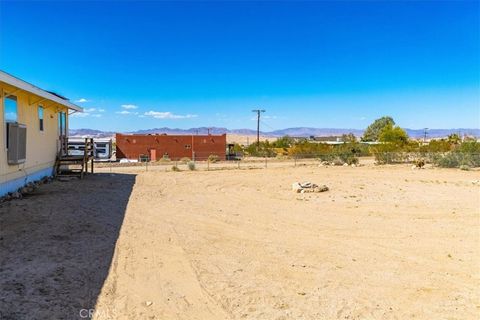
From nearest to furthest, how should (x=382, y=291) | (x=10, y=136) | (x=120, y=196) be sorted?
(x=382, y=291) < (x=10, y=136) < (x=120, y=196)

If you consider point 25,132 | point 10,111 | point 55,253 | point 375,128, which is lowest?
point 55,253

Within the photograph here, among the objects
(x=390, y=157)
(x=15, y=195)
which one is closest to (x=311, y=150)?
(x=390, y=157)

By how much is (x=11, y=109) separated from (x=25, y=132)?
1377mm

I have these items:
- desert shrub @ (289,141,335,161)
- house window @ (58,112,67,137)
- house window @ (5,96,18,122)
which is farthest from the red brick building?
house window @ (5,96,18,122)

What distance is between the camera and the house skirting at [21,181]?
11726 mm

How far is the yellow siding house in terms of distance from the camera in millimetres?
11727

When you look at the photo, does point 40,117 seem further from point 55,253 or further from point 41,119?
point 55,253

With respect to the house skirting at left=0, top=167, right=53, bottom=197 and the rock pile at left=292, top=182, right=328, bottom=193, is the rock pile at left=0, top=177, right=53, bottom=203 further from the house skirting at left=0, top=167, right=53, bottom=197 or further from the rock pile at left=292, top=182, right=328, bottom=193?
the rock pile at left=292, top=182, right=328, bottom=193

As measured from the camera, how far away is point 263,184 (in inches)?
764

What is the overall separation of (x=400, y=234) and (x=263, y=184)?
34.8 feet

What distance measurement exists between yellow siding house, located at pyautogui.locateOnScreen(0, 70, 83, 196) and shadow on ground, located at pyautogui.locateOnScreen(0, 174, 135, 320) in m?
1.29

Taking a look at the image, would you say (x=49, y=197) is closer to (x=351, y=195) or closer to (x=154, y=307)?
(x=154, y=307)

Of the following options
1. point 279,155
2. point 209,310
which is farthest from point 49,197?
point 279,155

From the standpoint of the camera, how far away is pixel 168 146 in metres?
49.8
